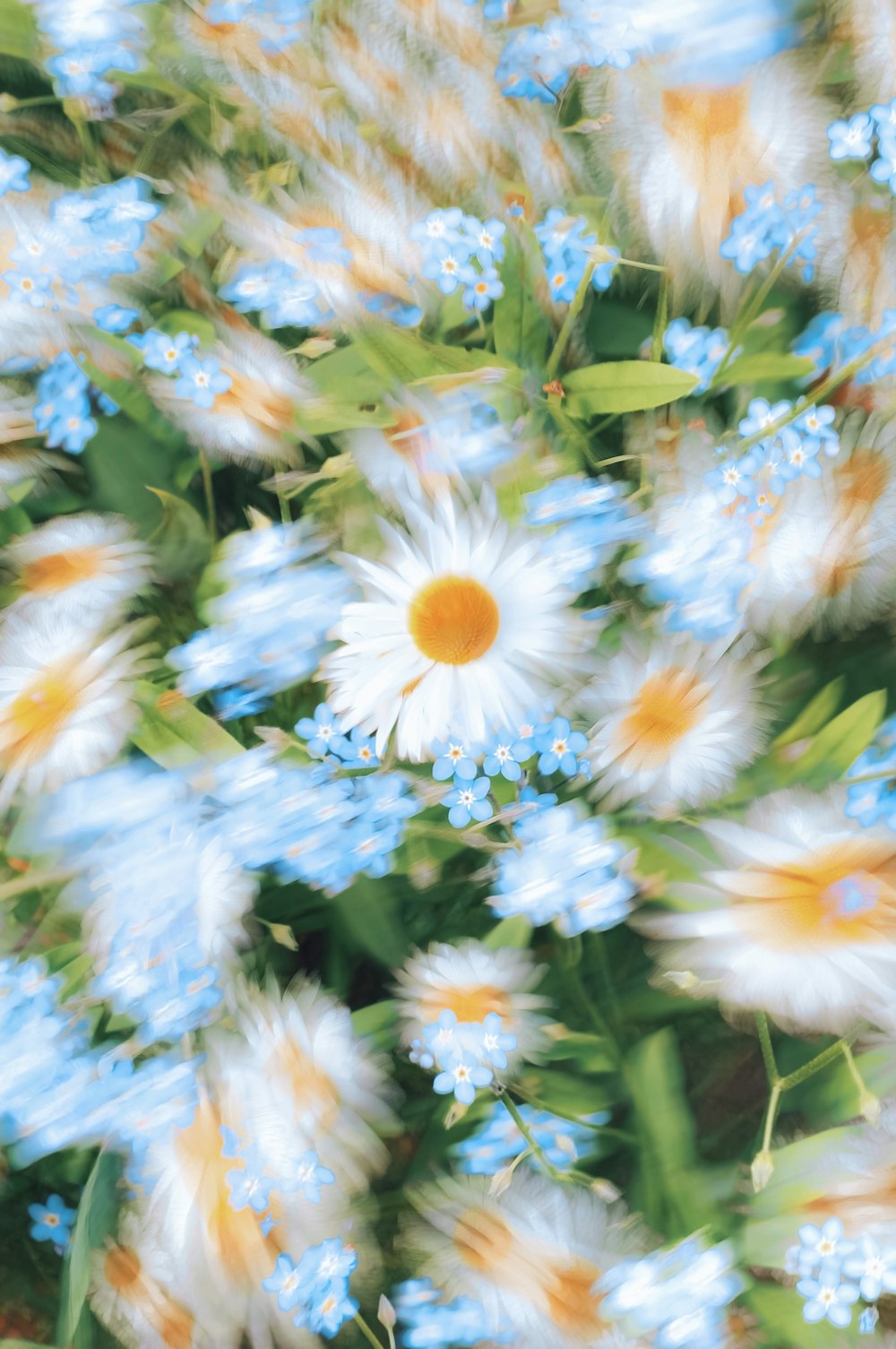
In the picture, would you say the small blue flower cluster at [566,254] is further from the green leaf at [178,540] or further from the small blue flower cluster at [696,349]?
the green leaf at [178,540]

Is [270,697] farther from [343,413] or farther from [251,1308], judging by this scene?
[251,1308]

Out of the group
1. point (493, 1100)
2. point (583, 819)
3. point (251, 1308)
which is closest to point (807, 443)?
point (583, 819)

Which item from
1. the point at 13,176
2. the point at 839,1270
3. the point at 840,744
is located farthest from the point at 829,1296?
the point at 13,176

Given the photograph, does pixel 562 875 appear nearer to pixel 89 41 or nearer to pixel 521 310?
pixel 521 310

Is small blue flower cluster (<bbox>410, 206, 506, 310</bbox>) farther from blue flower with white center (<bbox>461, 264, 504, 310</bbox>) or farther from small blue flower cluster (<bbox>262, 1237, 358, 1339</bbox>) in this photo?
small blue flower cluster (<bbox>262, 1237, 358, 1339</bbox>)

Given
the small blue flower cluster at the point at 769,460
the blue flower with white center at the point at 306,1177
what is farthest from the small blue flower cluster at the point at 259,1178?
the small blue flower cluster at the point at 769,460
